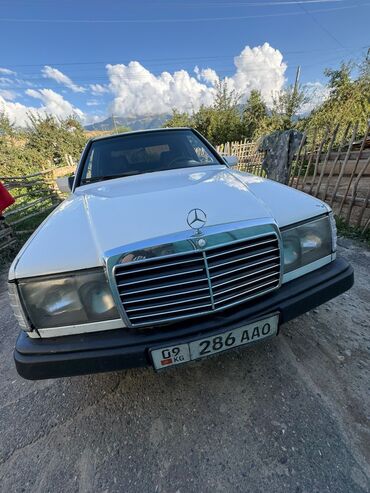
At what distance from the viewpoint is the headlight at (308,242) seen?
1635 mm

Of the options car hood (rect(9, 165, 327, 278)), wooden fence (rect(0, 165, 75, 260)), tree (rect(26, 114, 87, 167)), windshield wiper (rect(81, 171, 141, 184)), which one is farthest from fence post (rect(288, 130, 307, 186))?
tree (rect(26, 114, 87, 167))

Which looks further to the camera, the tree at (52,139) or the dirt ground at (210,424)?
the tree at (52,139)

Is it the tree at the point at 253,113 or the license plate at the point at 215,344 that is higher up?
the tree at the point at 253,113

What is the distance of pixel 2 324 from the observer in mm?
3023

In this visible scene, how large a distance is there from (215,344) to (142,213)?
0.89 metres

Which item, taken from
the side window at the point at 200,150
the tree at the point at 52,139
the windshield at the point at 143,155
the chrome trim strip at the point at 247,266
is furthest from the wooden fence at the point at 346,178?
the tree at the point at 52,139

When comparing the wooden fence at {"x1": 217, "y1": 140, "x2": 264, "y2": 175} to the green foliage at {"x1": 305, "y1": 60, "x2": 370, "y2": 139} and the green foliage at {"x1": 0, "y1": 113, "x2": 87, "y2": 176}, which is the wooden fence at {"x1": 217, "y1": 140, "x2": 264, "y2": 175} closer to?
the green foliage at {"x1": 305, "y1": 60, "x2": 370, "y2": 139}

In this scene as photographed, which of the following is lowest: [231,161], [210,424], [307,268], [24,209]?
[24,209]

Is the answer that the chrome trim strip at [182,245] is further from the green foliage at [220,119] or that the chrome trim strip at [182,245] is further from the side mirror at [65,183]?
the green foliage at [220,119]

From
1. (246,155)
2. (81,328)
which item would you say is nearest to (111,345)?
(81,328)

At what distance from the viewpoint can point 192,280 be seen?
4.52 ft

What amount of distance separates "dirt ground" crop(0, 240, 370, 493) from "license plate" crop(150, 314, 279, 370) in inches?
20.1

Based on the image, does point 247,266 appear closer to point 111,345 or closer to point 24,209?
point 111,345

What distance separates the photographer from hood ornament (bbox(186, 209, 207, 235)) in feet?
4.58
